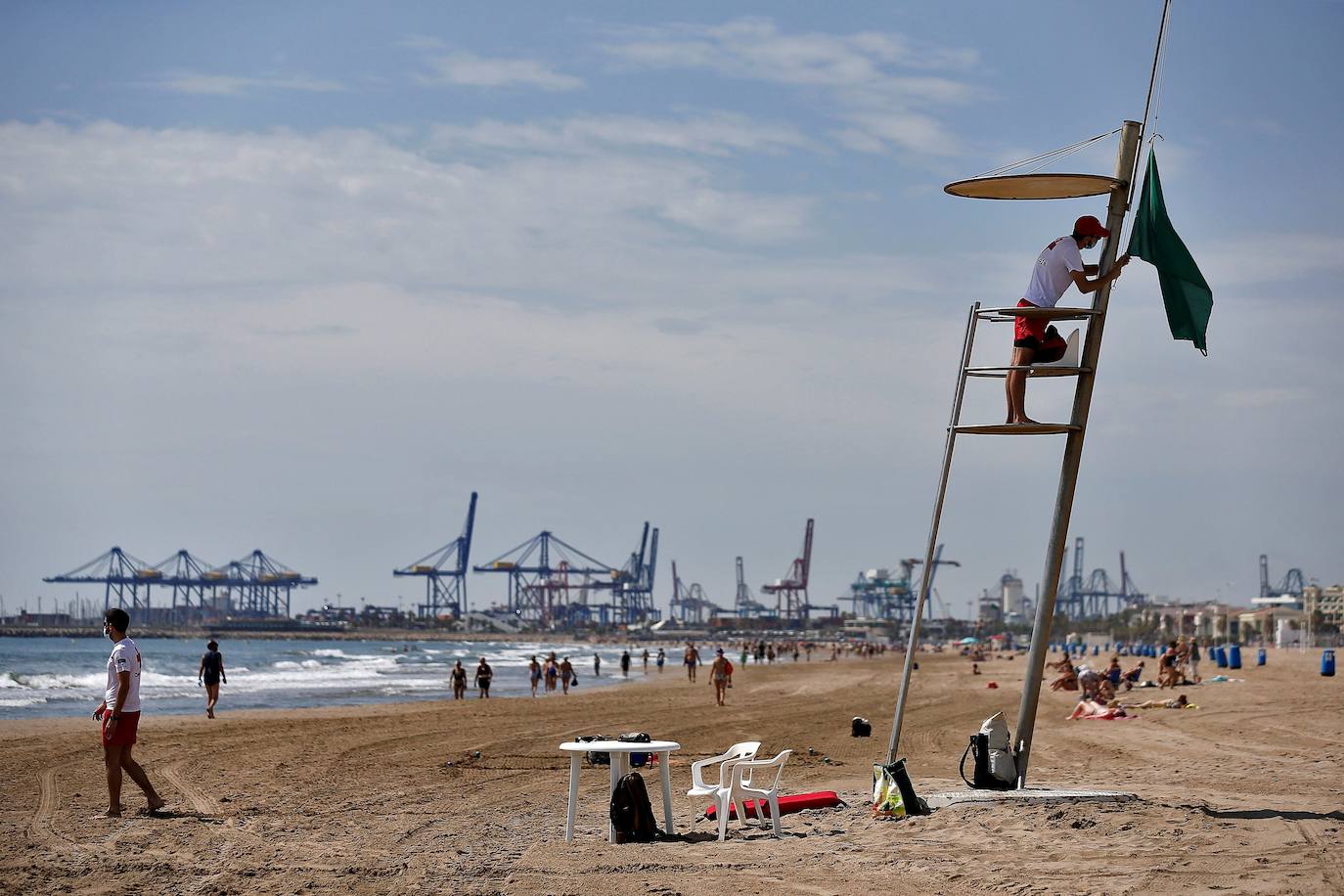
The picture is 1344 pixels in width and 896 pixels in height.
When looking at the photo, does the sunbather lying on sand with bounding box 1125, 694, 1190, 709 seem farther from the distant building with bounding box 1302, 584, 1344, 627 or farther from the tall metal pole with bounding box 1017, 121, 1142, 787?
the distant building with bounding box 1302, 584, 1344, 627

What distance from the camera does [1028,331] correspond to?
8602 millimetres

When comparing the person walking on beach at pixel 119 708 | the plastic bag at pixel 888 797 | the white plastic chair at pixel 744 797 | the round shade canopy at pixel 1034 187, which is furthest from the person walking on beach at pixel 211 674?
the round shade canopy at pixel 1034 187

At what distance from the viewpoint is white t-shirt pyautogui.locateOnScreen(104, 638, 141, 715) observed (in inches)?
357

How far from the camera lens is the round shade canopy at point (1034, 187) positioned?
8406mm

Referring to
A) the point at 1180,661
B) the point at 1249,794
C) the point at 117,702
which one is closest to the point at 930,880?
the point at 1249,794

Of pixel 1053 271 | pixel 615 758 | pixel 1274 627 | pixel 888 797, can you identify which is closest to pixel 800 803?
pixel 888 797

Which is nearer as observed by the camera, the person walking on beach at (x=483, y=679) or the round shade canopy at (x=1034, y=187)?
the round shade canopy at (x=1034, y=187)

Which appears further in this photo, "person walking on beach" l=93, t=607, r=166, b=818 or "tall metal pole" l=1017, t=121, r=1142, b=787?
"person walking on beach" l=93, t=607, r=166, b=818

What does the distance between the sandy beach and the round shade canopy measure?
12.4 feet

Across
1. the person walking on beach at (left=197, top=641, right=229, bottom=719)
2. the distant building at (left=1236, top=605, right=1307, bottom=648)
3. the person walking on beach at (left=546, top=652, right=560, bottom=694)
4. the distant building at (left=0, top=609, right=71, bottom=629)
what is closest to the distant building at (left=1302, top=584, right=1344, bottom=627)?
the distant building at (left=1236, top=605, right=1307, bottom=648)

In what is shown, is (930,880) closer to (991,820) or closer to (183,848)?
(991,820)

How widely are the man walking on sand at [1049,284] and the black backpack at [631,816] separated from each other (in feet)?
11.0

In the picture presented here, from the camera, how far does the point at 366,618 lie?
188 metres

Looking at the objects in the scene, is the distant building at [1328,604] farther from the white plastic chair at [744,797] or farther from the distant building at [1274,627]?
the white plastic chair at [744,797]
